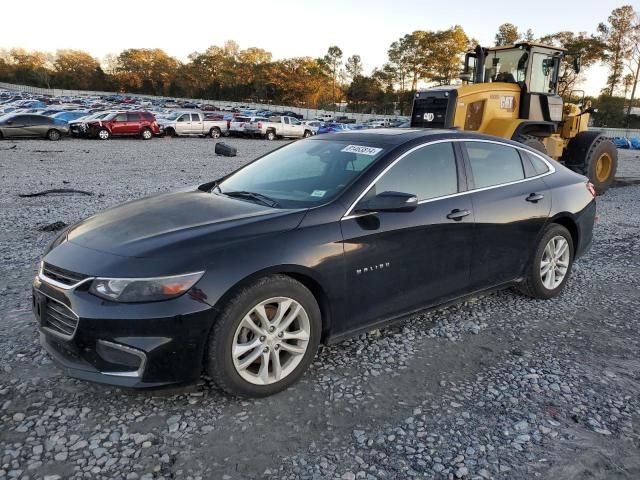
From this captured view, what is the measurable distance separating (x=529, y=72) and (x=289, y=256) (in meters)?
10.2

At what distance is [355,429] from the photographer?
2.88m

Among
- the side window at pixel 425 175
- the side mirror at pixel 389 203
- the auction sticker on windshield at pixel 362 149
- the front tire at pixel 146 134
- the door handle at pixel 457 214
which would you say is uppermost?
the auction sticker on windshield at pixel 362 149

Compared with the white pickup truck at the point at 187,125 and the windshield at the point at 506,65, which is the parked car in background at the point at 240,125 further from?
the windshield at the point at 506,65

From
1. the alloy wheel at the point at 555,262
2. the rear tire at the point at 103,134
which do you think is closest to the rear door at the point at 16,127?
the rear tire at the point at 103,134

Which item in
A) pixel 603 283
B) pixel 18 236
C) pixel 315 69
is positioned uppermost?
pixel 315 69

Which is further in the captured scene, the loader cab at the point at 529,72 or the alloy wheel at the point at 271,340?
the loader cab at the point at 529,72

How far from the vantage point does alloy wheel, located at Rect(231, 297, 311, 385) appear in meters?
3.01

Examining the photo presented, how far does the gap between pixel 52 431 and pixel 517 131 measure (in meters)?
10.1

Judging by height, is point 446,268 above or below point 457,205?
below

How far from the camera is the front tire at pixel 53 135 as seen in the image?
958 inches

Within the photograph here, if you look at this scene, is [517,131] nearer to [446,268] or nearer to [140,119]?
[446,268]

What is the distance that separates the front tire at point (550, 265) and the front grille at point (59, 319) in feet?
12.5

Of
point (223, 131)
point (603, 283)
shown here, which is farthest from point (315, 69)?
point (603, 283)

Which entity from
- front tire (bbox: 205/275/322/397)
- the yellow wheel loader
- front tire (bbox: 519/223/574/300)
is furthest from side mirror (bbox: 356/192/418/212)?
the yellow wheel loader
